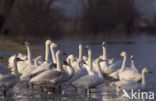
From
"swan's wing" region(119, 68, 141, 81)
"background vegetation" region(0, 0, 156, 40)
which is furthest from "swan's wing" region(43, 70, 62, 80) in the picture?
→ "background vegetation" region(0, 0, 156, 40)

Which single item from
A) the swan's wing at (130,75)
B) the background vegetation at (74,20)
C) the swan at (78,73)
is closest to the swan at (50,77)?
the swan at (78,73)

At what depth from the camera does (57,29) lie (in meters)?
52.8

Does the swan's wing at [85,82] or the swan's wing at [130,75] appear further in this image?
the swan's wing at [130,75]

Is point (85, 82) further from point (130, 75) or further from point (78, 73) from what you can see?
point (130, 75)

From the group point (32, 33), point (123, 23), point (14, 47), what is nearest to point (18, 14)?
point (32, 33)

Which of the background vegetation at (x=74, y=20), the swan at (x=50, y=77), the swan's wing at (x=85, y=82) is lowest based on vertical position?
the swan's wing at (x=85, y=82)

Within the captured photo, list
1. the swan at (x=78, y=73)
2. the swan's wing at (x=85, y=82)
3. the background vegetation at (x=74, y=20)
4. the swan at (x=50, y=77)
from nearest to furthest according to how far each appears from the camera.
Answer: the swan's wing at (x=85, y=82), the swan at (x=50, y=77), the swan at (x=78, y=73), the background vegetation at (x=74, y=20)

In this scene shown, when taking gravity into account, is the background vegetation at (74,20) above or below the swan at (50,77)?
above

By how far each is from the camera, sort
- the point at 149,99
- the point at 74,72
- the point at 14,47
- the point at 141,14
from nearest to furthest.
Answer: the point at 149,99 < the point at 74,72 < the point at 14,47 < the point at 141,14

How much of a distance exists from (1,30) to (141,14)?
23182 millimetres

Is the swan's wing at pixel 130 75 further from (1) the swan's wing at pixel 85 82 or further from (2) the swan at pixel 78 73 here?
(1) the swan's wing at pixel 85 82

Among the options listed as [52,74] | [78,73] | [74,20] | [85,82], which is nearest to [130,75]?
[78,73]

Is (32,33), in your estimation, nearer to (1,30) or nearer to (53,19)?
(53,19)

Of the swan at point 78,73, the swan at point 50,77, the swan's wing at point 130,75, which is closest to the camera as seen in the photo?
the swan at point 50,77
